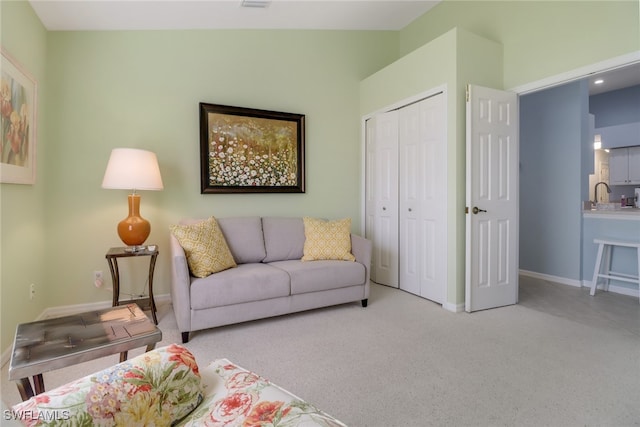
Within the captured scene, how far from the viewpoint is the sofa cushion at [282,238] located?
3.39 m

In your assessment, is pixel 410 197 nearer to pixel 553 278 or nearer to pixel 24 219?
pixel 553 278

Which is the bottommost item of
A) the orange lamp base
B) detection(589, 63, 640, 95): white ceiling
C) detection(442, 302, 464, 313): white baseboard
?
detection(442, 302, 464, 313): white baseboard

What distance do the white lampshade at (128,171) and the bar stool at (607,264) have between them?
4411 millimetres

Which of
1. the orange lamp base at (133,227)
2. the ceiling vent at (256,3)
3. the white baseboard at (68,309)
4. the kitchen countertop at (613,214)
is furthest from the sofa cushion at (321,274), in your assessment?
the kitchen countertop at (613,214)

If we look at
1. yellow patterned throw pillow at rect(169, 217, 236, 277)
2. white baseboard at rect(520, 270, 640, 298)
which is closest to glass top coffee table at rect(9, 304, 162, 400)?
yellow patterned throw pillow at rect(169, 217, 236, 277)

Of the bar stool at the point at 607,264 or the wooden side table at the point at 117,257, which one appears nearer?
the wooden side table at the point at 117,257

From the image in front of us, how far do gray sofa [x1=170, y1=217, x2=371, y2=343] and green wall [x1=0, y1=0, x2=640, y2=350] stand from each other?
44 cm

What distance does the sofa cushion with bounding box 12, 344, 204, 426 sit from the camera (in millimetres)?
807

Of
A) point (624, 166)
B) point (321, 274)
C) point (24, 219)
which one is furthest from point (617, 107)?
point (24, 219)

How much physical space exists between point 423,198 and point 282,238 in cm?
149

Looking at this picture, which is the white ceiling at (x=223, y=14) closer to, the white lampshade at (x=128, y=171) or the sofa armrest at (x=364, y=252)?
the white lampshade at (x=128, y=171)

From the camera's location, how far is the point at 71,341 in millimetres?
1395

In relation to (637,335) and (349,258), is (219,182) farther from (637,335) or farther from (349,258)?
(637,335)

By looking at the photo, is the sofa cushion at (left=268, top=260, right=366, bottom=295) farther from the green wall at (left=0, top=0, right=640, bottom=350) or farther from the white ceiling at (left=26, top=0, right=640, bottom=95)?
the white ceiling at (left=26, top=0, right=640, bottom=95)
